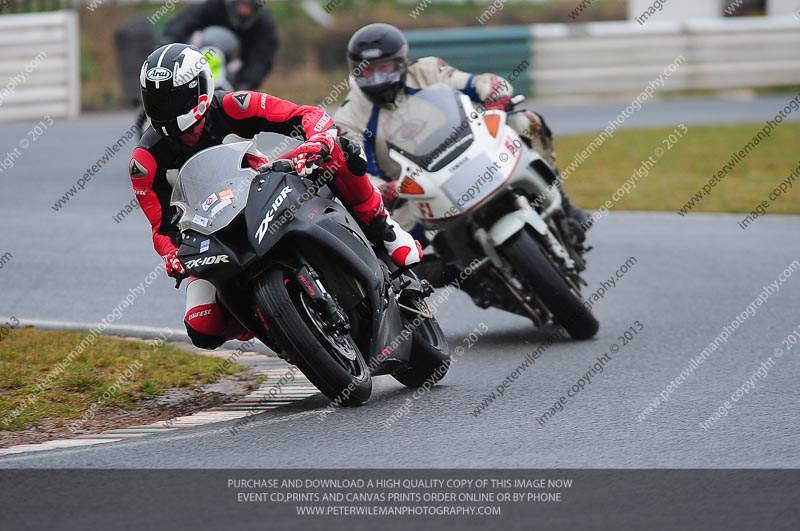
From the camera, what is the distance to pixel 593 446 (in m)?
5.45

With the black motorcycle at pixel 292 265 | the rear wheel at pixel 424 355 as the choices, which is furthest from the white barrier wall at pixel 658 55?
the black motorcycle at pixel 292 265

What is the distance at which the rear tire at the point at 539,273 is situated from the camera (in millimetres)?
7645

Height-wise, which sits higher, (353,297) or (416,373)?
(353,297)

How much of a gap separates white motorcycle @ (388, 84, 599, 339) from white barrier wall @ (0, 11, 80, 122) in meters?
12.1

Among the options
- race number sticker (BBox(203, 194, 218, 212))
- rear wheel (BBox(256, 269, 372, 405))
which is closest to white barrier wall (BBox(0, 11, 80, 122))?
race number sticker (BBox(203, 194, 218, 212))

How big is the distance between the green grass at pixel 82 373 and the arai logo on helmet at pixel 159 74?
1.61m

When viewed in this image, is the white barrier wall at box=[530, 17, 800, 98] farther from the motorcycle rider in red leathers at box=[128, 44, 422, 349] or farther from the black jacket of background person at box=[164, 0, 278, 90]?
the motorcycle rider in red leathers at box=[128, 44, 422, 349]

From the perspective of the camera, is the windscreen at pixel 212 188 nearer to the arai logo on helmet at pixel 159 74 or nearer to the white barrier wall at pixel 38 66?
the arai logo on helmet at pixel 159 74

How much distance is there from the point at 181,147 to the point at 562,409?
216 centimetres

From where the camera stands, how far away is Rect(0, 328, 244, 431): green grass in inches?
255

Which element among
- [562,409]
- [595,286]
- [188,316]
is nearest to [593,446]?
[562,409]

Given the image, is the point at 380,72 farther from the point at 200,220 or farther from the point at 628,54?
the point at 628,54

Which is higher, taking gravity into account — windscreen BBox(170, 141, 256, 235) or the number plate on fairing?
windscreen BBox(170, 141, 256, 235)

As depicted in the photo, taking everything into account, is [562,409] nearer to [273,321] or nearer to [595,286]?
[273,321]
